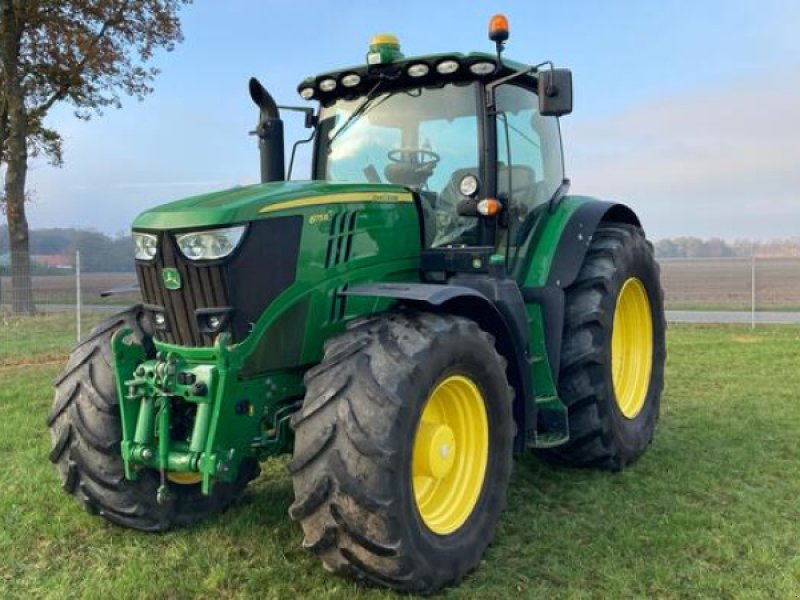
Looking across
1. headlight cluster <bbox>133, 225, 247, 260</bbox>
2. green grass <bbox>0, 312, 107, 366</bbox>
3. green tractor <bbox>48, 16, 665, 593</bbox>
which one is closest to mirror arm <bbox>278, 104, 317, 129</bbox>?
green tractor <bbox>48, 16, 665, 593</bbox>

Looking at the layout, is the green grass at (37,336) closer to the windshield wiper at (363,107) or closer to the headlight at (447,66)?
the windshield wiper at (363,107)

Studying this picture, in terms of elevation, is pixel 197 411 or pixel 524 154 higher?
pixel 524 154

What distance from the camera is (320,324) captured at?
362 centimetres

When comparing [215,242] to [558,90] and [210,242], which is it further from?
[558,90]

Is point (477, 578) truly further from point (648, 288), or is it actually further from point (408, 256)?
point (648, 288)

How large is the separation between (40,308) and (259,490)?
34.2 ft

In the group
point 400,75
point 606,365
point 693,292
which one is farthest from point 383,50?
point 693,292

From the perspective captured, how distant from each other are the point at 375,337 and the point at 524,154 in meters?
2.10

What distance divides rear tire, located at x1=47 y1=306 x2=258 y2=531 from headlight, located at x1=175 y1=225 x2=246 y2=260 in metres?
0.78

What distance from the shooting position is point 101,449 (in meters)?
3.70

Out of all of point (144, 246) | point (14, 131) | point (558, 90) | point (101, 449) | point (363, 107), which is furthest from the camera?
point (14, 131)

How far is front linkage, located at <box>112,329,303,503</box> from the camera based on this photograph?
128 inches

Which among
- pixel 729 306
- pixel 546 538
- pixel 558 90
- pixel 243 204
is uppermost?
pixel 558 90

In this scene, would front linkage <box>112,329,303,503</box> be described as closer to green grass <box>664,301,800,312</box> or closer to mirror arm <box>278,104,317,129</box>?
mirror arm <box>278,104,317,129</box>
